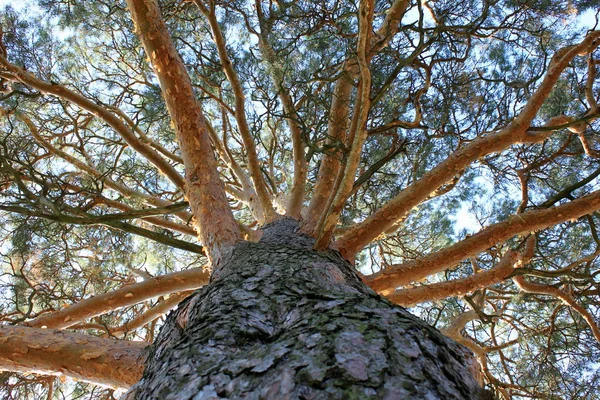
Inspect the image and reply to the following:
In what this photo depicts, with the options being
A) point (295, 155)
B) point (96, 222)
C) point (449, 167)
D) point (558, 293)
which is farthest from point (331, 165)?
point (558, 293)

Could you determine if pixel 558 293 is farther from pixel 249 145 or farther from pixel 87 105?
pixel 87 105

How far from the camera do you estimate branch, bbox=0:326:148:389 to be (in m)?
1.57

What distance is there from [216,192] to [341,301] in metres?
1.29

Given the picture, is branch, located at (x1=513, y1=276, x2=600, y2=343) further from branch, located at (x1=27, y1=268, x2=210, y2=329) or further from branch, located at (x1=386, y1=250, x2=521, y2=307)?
branch, located at (x1=27, y1=268, x2=210, y2=329)

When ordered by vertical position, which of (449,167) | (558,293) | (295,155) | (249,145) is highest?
(295,155)

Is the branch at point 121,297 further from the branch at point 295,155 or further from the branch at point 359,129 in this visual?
the branch at point 359,129

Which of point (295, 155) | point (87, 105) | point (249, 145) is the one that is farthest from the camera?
point (295, 155)

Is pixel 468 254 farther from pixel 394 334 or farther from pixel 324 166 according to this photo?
pixel 394 334

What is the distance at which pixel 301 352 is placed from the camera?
691 mm

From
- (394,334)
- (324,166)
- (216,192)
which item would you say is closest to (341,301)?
(394,334)

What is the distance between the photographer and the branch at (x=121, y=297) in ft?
8.22

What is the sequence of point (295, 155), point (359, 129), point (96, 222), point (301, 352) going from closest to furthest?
point (301, 352), point (359, 129), point (96, 222), point (295, 155)

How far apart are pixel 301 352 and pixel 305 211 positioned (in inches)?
105

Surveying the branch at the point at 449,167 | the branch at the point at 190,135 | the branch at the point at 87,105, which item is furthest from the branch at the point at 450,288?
the branch at the point at 87,105
